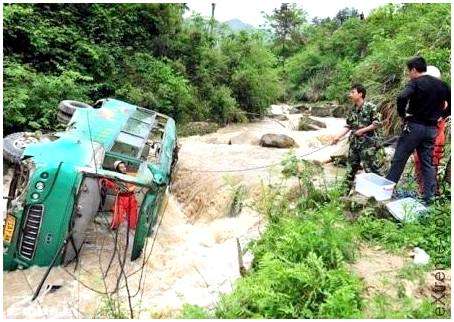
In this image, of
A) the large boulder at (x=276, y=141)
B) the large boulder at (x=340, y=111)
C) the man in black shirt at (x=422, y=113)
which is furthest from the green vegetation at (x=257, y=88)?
the large boulder at (x=276, y=141)

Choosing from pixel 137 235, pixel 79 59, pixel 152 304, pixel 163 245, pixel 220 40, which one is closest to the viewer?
pixel 152 304

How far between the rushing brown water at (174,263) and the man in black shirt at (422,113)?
4.71ft

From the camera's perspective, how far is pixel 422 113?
6.18 m

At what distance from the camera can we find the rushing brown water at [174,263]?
561 centimetres

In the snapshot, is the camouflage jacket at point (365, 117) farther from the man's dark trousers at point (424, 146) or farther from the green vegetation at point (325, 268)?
the green vegetation at point (325, 268)

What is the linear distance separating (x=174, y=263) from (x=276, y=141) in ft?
25.0

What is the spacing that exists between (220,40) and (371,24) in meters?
13.2

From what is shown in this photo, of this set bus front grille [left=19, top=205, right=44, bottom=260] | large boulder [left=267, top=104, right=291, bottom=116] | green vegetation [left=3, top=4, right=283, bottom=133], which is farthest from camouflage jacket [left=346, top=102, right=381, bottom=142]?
large boulder [left=267, top=104, right=291, bottom=116]

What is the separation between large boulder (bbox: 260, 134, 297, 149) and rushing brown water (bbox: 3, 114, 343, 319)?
227 cm

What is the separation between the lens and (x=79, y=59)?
615 inches

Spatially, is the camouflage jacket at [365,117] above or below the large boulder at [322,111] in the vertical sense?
above

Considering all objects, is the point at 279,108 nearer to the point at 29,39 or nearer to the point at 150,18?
the point at 150,18

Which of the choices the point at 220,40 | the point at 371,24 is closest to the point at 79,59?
the point at 220,40

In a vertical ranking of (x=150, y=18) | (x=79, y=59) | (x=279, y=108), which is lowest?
(x=279, y=108)
